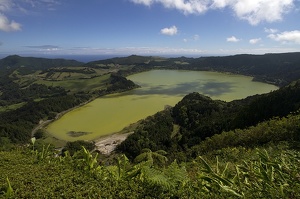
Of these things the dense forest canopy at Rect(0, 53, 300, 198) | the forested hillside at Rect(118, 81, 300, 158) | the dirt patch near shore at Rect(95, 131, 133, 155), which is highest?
the dense forest canopy at Rect(0, 53, 300, 198)

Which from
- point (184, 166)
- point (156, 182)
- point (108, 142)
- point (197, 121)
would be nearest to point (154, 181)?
point (156, 182)

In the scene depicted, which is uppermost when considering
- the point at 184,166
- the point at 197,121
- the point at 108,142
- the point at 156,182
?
the point at 156,182

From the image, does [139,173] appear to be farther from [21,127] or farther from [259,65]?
[259,65]

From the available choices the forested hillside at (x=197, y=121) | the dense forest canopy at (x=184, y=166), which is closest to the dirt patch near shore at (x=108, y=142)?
the dense forest canopy at (x=184, y=166)

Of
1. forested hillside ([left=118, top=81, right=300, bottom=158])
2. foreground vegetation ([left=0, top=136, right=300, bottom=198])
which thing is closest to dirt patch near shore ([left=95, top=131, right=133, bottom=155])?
forested hillside ([left=118, top=81, right=300, bottom=158])

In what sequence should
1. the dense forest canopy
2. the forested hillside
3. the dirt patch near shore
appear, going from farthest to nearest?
the dirt patch near shore, the forested hillside, the dense forest canopy

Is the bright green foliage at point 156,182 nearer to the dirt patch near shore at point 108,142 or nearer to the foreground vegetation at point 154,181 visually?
the foreground vegetation at point 154,181

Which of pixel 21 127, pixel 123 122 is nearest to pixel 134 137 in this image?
pixel 123 122

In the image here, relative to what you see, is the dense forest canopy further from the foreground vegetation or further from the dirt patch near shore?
the dirt patch near shore

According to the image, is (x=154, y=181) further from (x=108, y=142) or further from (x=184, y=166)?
(x=108, y=142)
